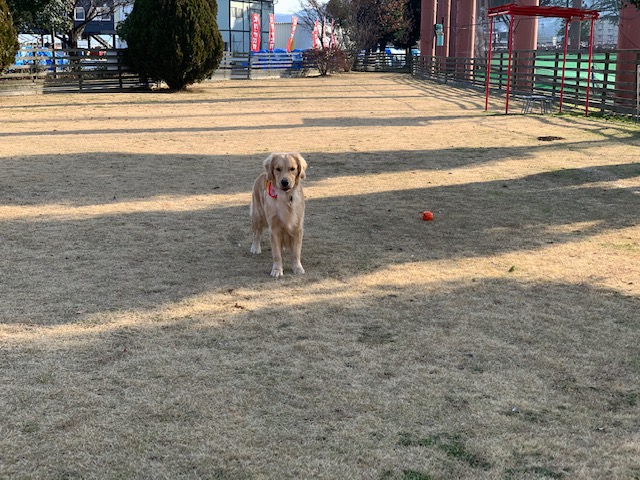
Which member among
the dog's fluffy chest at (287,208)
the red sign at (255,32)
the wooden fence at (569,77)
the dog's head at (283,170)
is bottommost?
the dog's fluffy chest at (287,208)

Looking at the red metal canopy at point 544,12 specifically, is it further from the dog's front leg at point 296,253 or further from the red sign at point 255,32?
the red sign at point 255,32

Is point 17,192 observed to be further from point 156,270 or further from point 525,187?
point 525,187

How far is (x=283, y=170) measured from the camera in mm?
5246

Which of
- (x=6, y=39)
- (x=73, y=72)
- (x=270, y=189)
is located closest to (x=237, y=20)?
(x=73, y=72)

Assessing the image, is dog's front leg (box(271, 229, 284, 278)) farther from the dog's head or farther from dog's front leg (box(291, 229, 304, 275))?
the dog's head

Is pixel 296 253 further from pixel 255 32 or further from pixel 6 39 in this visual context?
pixel 255 32

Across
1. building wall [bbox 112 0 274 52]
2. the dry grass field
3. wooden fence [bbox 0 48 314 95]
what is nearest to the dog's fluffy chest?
the dry grass field

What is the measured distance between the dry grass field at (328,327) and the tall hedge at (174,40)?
15.7 m

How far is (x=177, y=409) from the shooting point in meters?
3.23

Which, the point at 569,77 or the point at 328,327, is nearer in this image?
the point at 328,327

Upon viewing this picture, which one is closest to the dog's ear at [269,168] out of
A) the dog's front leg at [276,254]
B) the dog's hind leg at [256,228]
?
the dog's front leg at [276,254]

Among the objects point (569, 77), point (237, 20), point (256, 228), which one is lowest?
point (256, 228)

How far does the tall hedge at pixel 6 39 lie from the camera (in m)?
21.4

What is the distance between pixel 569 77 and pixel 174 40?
12700 millimetres
